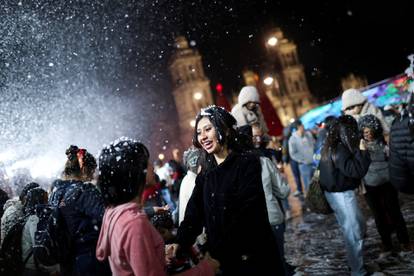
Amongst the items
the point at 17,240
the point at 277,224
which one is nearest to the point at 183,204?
the point at 277,224

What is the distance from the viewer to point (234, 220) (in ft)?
9.12

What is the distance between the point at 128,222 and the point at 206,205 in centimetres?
82

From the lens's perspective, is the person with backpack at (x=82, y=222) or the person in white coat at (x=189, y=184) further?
the person in white coat at (x=189, y=184)

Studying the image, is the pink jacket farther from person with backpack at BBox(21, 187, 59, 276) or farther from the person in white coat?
person with backpack at BBox(21, 187, 59, 276)

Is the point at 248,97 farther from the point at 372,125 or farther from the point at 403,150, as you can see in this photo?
the point at 403,150

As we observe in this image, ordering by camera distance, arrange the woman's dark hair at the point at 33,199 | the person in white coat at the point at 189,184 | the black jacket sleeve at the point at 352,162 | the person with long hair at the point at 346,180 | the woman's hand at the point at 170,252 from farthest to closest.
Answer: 1. the woman's dark hair at the point at 33,199
2. the person with long hair at the point at 346,180
3. the black jacket sleeve at the point at 352,162
4. the person in white coat at the point at 189,184
5. the woman's hand at the point at 170,252

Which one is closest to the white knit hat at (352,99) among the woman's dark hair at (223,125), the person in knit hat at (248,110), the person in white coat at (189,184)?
the person in knit hat at (248,110)

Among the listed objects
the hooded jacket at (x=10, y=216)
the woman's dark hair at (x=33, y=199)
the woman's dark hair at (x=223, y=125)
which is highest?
the woman's dark hair at (x=223, y=125)

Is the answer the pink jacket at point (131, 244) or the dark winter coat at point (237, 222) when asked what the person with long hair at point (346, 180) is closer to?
the dark winter coat at point (237, 222)

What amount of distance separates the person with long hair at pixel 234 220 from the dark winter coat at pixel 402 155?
A: 56.6 inches

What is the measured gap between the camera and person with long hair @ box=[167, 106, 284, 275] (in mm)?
2746

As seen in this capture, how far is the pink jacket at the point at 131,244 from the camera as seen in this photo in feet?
7.30

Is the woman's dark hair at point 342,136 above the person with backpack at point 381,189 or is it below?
above

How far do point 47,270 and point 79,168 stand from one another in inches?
73.3
